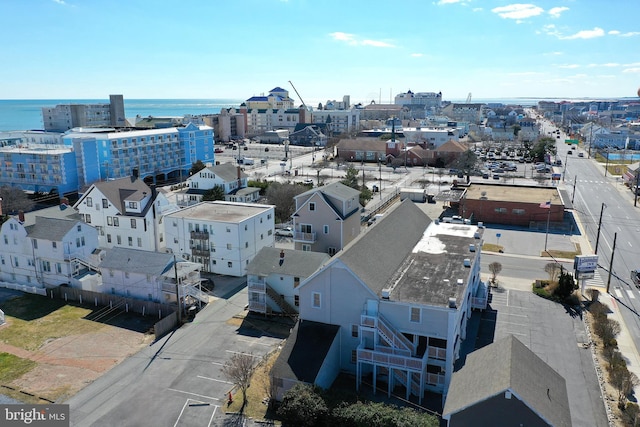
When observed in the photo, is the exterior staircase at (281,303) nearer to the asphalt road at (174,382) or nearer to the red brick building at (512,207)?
the asphalt road at (174,382)

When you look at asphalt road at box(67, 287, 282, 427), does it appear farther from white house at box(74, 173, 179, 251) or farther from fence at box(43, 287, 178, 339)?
white house at box(74, 173, 179, 251)

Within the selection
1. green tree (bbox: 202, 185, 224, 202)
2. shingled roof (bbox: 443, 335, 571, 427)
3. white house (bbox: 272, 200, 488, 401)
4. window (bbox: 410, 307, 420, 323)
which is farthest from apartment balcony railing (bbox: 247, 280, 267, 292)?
green tree (bbox: 202, 185, 224, 202)

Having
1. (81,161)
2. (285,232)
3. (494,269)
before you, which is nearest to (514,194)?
(494,269)

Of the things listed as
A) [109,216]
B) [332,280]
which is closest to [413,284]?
[332,280]

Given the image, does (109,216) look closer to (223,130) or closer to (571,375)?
(571,375)

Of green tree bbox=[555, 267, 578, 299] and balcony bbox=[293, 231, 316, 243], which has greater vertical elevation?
balcony bbox=[293, 231, 316, 243]
